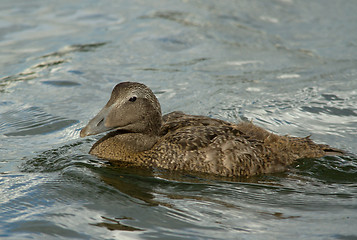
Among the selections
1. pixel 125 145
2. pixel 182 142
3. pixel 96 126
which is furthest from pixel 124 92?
pixel 182 142

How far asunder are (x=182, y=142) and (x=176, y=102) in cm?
295

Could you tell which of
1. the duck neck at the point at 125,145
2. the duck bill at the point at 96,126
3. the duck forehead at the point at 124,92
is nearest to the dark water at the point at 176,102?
the duck neck at the point at 125,145

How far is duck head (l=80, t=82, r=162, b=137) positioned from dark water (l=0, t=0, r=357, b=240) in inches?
22.9

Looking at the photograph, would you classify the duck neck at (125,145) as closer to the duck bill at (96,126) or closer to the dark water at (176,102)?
the dark water at (176,102)

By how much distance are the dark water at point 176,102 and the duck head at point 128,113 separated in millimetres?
581

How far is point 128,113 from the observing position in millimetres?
7270

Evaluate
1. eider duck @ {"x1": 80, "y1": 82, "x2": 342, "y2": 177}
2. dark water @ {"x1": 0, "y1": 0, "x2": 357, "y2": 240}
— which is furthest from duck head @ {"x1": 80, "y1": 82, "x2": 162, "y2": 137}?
dark water @ {"x1": 0, "y1": 0, "x2": 357, "y2": 240}

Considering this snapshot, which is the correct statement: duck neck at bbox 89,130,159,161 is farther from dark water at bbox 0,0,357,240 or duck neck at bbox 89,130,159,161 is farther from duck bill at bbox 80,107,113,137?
duck bill at bbox 80,107,113,137

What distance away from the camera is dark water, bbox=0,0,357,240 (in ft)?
19.2

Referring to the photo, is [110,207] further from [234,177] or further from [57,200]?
[234,177]

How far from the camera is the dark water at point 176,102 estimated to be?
585cm

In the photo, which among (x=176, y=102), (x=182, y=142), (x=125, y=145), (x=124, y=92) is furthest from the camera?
(x=176, y=102)

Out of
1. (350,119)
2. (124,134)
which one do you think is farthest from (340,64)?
(124,134)

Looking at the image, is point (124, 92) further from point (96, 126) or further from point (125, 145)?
point (125, 145)
